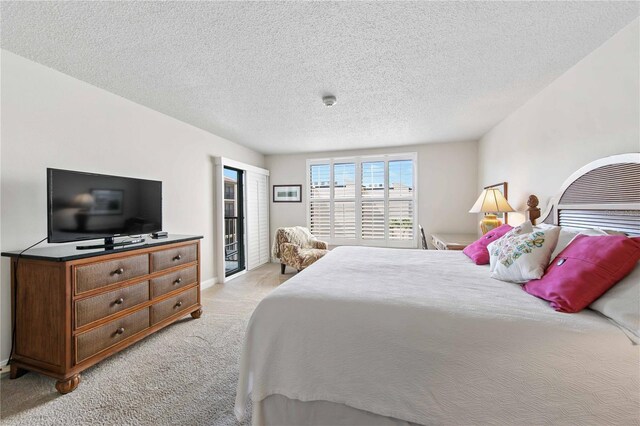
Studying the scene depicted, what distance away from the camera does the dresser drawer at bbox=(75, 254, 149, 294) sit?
5.83 ft

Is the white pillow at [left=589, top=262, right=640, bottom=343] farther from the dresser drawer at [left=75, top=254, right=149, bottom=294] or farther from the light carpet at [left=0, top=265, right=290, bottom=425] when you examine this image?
the dresser drawer at [left=75, top=254, right=149, bottom=294]

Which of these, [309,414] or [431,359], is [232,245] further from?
[431,359]

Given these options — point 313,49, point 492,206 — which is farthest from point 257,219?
point 492,206

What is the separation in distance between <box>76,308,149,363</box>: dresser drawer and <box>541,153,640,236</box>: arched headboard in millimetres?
3518

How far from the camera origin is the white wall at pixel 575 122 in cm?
159

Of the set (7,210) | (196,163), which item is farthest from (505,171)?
(7,210)

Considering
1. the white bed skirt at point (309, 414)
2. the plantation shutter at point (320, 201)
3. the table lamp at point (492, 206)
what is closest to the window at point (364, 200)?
the plantation shutter at point (320, 201)

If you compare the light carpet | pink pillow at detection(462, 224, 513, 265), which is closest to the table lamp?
pink pillow at detection(462, 224, 513, 265)

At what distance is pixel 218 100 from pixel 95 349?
7.86ft

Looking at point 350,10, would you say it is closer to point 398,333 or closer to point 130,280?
point 398,333

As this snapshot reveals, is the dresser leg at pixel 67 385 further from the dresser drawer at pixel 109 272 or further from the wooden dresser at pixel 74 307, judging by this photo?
the dresser drawer at pixel 109 272

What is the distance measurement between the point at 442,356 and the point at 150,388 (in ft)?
6.07

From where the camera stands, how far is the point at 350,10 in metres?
1.46

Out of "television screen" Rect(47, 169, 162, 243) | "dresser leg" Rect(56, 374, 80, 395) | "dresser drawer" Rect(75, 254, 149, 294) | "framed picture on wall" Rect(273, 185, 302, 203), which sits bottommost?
"dresser leg" Rect(56, 374, 80, 395)
